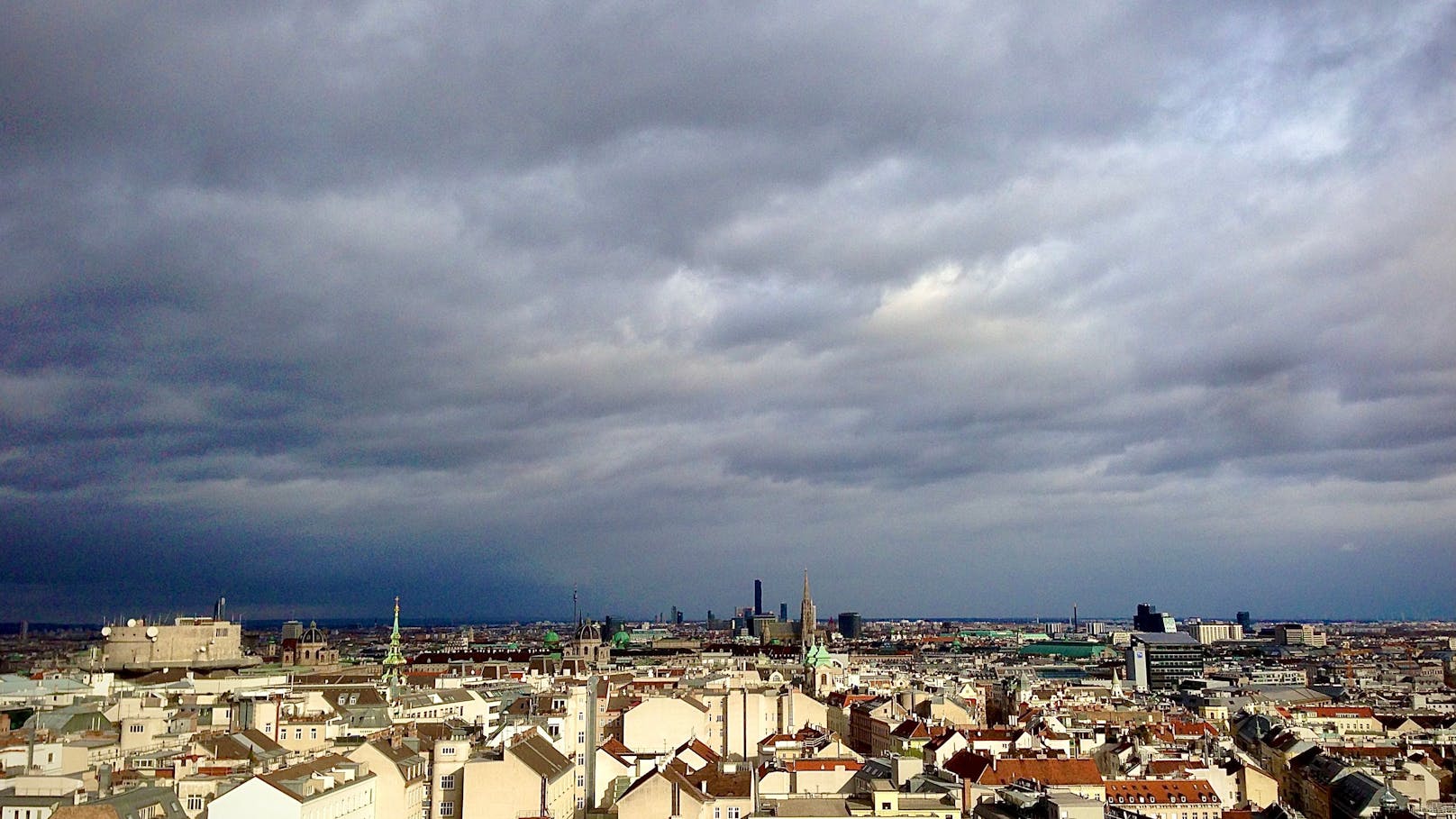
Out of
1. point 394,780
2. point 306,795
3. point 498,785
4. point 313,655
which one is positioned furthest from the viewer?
point 313,655

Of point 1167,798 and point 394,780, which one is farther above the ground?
point 394,780

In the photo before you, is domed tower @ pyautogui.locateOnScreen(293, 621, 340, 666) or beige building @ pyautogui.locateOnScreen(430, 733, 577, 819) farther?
domed tower @ pyautogui.locateOnScreen(293, 621, 340, 666)

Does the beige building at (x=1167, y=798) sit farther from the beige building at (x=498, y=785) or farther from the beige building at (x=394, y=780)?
the beige building at (x=394, y=780)

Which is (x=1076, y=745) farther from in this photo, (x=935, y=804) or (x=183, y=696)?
(x=183, y=696)

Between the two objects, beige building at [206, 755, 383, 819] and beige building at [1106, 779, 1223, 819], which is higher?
beige building at [206, 755, 383, 819]

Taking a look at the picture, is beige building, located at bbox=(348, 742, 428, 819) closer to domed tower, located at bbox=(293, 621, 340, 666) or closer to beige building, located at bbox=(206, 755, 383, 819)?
beige building, located at bbox=(206, 755, 383, 819)

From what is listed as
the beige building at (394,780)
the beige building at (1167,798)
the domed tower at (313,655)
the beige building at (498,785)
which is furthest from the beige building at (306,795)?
the domed tower at (313,655)

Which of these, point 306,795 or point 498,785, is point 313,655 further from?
point 306,795

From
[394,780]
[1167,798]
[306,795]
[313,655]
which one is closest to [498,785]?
[394,780]

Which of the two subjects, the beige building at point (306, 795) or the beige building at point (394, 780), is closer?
the beige building at point (306, 795)

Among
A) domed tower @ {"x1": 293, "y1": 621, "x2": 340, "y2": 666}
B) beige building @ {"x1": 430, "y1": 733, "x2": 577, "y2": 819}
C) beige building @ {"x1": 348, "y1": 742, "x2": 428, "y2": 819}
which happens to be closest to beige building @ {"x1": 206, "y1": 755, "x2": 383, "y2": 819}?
beige building @ {"x1": 348, "y1": 742, "x2": 428, "y2": 819}

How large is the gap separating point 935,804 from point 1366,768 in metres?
40.5

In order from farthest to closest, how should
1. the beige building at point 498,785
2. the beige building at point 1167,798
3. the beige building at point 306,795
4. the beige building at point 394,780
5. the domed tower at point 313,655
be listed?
1. the domed tower at point 313,655
2. the beige building at point 1167,798
3. the beige building at point 394,780
4. the beige building at point 498,785
5. the beige building at point 306,795

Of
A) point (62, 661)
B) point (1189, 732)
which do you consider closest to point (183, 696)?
point (62, 661)
